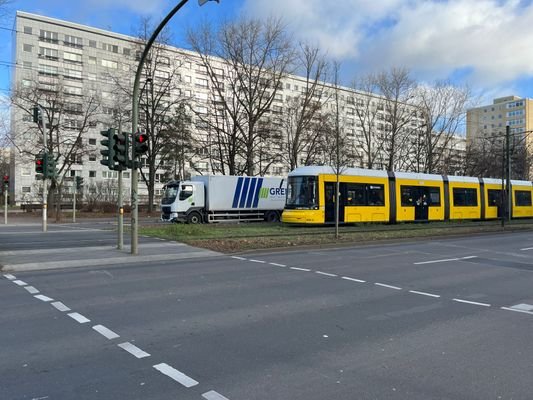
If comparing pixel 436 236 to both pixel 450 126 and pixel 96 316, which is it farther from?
pixel 450 126

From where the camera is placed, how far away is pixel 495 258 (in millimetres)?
14094

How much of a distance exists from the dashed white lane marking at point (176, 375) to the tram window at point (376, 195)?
76.8ft

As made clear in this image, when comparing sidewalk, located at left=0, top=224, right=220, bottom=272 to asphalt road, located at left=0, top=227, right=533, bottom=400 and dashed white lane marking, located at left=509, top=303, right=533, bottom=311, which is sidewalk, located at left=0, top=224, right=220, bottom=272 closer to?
asphalt road, located at left=0, top=227, right=533, bottom=400

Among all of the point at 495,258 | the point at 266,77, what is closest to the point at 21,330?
the point at 495,258

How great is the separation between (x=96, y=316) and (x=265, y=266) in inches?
233

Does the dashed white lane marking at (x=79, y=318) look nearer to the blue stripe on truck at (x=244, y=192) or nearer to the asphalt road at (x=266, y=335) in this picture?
the asphalt road at (x=266, y=335)

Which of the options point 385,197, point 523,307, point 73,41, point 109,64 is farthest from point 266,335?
point 109,64

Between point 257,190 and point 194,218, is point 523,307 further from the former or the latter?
point 257,190

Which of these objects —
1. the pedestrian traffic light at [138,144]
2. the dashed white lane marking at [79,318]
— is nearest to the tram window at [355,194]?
the pedestrian traffic light at [138,144]

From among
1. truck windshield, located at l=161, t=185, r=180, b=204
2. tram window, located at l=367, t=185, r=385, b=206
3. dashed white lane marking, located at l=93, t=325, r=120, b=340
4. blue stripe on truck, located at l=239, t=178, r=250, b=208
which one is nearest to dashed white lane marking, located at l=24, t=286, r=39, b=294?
dashed white lane marking, located at l=93, t=325, r=120, b=340

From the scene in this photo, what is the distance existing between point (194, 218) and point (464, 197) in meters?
19.1

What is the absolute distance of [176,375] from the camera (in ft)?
14.1

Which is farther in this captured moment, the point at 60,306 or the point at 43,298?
the point at 43,298

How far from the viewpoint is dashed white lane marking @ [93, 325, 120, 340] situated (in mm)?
5570
